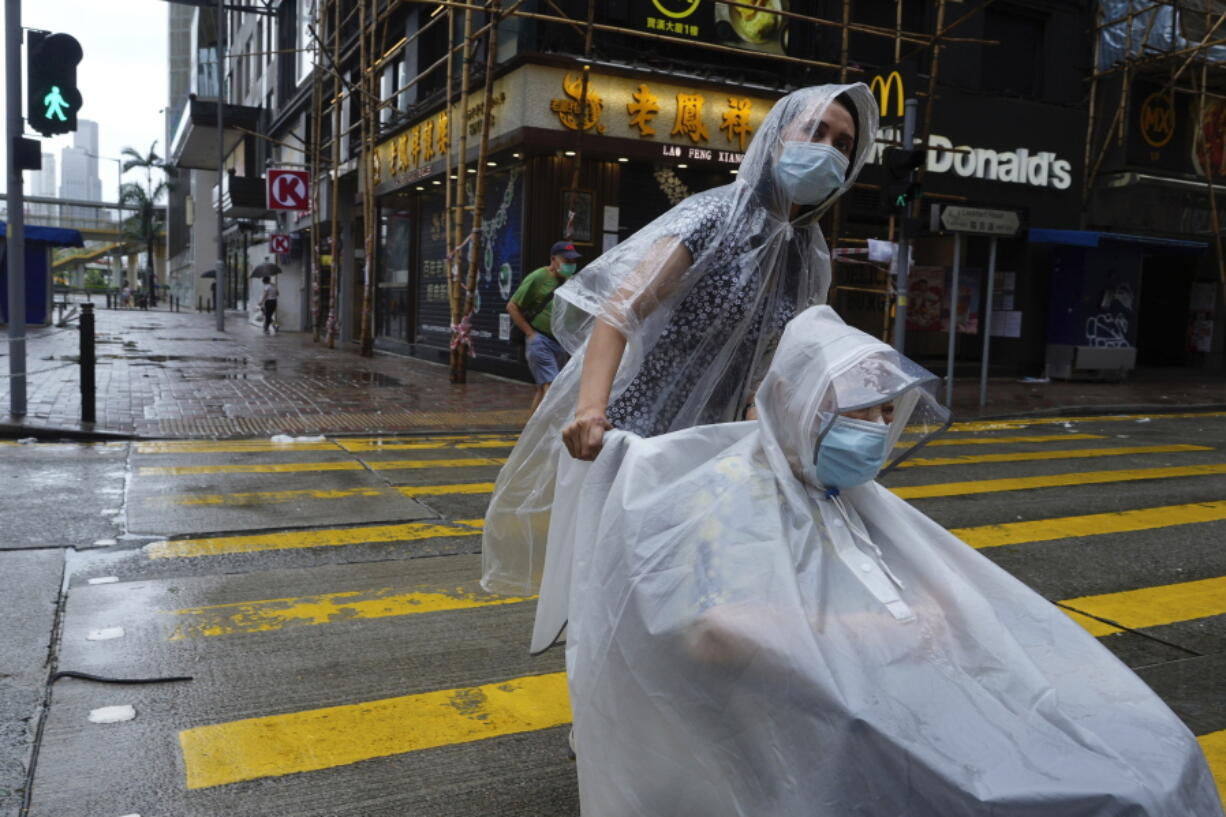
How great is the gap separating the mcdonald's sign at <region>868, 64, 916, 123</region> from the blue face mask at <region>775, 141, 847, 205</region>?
11.0 m

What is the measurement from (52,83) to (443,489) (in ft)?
18.9

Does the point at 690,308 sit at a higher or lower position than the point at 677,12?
lower

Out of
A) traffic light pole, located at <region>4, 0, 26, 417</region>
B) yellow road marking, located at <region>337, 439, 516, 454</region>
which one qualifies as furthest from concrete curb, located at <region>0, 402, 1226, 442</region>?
traffic light pole, located at <region>4, 0, 26, 417</region>

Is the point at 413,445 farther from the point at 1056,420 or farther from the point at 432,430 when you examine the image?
the point at 1056,420

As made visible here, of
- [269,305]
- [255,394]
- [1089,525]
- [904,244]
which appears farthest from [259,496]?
[269,305]

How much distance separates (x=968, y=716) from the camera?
1766 millimetres

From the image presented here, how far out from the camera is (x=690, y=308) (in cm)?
268

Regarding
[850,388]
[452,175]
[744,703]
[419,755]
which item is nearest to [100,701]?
[419,755]

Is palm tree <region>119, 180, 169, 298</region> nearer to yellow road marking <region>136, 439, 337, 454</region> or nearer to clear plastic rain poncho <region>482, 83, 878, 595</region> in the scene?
yellow road marking <region>136, 439, 337, 454</region>

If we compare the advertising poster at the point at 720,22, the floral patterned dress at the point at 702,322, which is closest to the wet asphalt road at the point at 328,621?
the floral patterned dress at the point at 702,322

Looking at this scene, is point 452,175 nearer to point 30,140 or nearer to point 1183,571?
point 30,140

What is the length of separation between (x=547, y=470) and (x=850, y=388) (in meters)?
0.98

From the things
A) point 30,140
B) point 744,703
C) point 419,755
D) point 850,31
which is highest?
point 850,31

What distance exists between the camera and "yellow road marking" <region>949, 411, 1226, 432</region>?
1239cm
